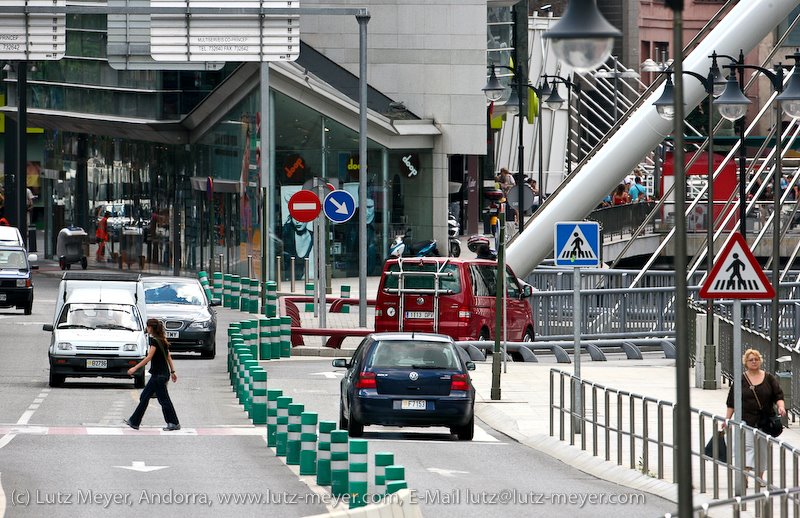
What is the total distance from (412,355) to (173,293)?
13.0 meters

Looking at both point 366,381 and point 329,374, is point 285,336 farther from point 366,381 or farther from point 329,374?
point 366,381

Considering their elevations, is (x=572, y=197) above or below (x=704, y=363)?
above

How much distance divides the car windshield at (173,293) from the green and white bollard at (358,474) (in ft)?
62.6

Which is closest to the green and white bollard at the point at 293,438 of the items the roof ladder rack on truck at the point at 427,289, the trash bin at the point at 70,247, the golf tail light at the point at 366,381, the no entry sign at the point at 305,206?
the golf tail light at the point at 366,381

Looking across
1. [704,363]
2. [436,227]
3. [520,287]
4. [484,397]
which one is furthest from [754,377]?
[436,227]

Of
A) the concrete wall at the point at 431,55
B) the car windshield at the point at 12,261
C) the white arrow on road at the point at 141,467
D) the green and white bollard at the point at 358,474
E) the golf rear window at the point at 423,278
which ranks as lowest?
the white arrow on road at the point at 141,467

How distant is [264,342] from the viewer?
33.2m

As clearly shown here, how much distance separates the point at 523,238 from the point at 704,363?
1273cm

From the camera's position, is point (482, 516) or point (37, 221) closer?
point (482, 516)

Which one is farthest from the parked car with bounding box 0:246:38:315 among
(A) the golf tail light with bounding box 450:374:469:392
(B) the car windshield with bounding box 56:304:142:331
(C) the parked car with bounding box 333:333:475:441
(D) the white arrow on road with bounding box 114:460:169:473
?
(D) the white arrow on road with bounding box 114:460:169:473

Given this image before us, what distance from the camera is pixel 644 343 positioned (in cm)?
3516

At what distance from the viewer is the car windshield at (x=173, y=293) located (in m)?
33.7

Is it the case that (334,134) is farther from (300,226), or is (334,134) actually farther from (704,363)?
(704,363)

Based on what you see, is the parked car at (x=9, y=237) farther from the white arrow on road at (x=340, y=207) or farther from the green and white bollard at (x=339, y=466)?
the green and white bollard at (x=339, y=466)
